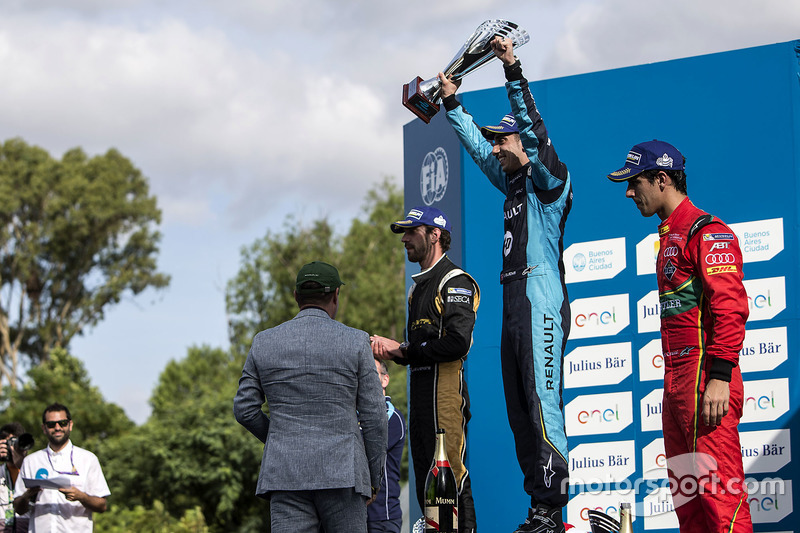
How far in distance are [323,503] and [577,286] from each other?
381cm

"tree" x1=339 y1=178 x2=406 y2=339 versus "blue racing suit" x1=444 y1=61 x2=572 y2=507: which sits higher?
"tree" x1=339 y1=178 x2=406 y2=339

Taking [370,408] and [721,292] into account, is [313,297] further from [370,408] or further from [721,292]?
[721,292]

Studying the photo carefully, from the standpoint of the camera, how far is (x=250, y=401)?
3811mm

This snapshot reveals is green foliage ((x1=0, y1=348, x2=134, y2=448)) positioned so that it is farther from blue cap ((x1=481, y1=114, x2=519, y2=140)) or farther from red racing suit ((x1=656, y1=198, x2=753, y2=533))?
red racing suit ((x1=656, y1=198, x2=753, y2=533))

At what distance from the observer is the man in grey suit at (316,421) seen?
145 inches

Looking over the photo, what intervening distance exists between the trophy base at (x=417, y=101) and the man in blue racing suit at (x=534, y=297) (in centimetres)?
40

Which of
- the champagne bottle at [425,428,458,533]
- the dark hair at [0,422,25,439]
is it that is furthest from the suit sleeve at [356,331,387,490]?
the dark hair at [0,422,25,439]

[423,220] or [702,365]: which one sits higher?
[423,220]

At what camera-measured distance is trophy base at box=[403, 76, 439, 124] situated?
509 centimetres

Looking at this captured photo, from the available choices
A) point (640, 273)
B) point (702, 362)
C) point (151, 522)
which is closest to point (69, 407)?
point (151, 522)

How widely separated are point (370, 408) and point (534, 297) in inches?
47.4

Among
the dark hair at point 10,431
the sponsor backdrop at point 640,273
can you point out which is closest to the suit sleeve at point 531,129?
the sponsor backdrop at point 640,273

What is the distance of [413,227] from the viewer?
498 centimetres

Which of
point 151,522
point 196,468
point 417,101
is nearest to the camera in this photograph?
point 417,101
